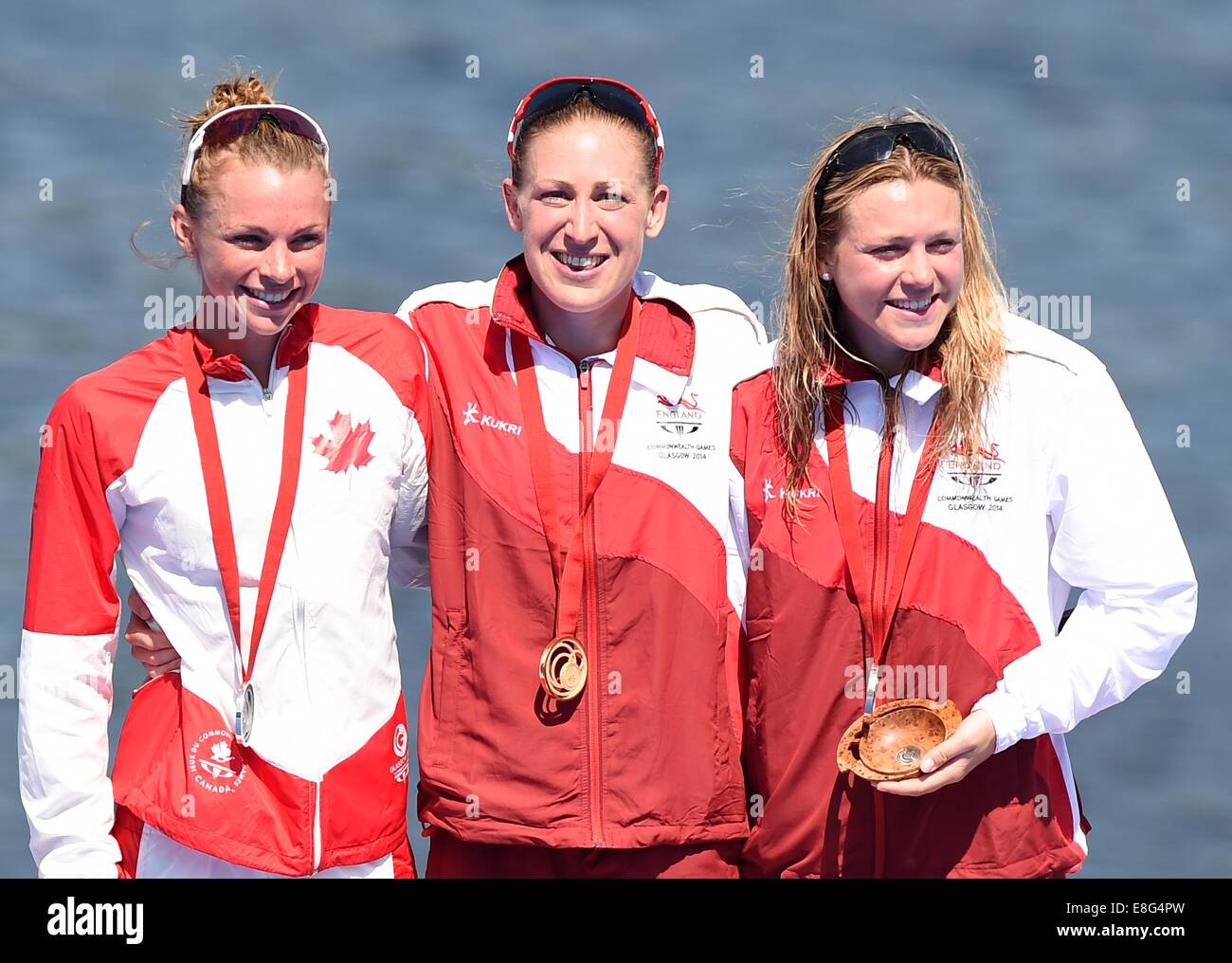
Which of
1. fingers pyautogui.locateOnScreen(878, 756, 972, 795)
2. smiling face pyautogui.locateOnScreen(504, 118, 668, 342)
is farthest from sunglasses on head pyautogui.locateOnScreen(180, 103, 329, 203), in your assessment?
fingers pyautogui.locateOnScreen(878, 756, 972, 795)

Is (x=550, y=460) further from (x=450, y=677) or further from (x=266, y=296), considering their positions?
(x=266, y=296)

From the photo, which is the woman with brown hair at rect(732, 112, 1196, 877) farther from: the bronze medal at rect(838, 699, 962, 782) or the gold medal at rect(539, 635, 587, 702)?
the gold medal at rect(539, 635, 587, 702)

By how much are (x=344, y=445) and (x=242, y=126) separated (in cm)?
77

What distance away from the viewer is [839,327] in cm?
464

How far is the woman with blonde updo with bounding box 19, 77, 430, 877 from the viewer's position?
14.4 ft

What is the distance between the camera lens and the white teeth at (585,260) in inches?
179

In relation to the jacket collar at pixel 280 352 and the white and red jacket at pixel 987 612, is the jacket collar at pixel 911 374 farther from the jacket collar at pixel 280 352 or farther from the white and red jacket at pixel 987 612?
the jacket collar at pixel 280 352

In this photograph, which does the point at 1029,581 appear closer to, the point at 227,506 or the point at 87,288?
the point at 227,506

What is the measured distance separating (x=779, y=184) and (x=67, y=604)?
20.9ft

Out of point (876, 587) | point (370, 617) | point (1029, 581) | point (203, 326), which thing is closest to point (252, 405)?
point (203, 326)

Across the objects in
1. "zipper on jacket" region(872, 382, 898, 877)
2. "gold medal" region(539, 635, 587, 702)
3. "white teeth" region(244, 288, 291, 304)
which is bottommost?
"gold medal" region(539, 635, 587, 702)

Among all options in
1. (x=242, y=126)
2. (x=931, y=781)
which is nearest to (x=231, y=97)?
(x=242, y=126)

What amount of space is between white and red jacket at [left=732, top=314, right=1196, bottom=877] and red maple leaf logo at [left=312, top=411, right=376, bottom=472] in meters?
0.94

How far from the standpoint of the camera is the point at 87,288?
1034cm
